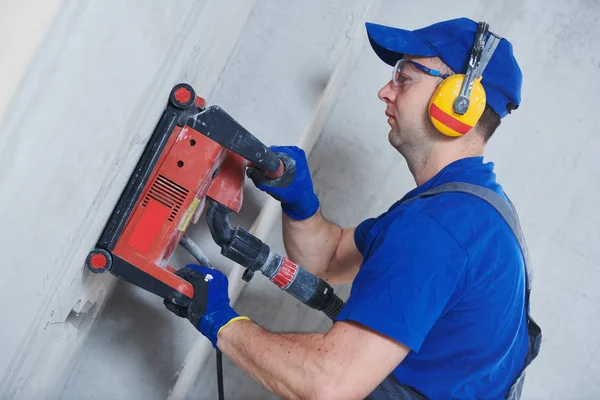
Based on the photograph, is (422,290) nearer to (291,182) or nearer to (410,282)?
(410,282)

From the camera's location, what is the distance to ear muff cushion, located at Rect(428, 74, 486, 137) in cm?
134

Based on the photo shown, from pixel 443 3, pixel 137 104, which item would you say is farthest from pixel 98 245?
pixel 443 3

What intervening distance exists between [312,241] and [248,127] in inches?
16.9

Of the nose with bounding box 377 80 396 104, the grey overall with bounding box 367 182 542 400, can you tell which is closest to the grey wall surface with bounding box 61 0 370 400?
the nose with bounding box 377 80 396 104

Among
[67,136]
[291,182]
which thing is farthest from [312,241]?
[67,136]

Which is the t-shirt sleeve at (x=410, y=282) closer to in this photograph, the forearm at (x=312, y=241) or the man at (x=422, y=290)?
the man at (x=422, y=290)

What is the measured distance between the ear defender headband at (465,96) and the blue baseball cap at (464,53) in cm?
4

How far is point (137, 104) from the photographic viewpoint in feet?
3.86

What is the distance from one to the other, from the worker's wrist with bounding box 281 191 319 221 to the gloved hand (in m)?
0.38

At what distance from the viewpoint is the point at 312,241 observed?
1.88 meters

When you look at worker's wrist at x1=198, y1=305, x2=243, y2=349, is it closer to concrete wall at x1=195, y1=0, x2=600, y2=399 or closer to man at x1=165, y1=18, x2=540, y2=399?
man at x1=165, y1=18, x2=540, y2=399

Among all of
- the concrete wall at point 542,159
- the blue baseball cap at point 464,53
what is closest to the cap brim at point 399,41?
the blue baseball cap at point 464,53

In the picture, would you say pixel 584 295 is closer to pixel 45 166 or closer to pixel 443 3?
pixel 443 3

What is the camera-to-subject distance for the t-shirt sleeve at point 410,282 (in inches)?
43.9
